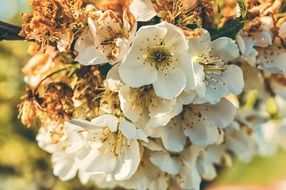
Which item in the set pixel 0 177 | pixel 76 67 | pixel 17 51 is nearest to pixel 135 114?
pixel 76 67

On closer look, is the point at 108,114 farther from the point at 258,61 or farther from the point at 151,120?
the point at 258,61

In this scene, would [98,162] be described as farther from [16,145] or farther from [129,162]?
[16,145]

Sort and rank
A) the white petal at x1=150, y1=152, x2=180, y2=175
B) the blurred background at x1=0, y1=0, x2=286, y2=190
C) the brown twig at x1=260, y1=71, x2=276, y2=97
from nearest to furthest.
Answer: the white petal at x1=150, y1=152, x2=180, y2=175
the brown twig at x1=260, y1=71, x2=276, y2=97
the blurred background at x1=0, y1=0, x2=286, y2=190

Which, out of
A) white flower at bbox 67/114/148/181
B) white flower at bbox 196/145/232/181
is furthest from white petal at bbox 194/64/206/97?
white flower at bbox 196/145/232/181

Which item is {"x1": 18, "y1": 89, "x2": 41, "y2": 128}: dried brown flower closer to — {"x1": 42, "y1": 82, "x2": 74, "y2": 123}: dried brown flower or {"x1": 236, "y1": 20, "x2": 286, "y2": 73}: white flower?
{"x1": 42, "y1": 82, "x2": 74, "y2": 123}: dried brown flower

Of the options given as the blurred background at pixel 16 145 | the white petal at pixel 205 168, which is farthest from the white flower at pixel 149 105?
the blurred background at pixel 16 145

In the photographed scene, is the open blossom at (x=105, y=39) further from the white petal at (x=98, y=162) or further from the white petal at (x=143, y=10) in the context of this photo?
the white petal at (x=98, y=162)

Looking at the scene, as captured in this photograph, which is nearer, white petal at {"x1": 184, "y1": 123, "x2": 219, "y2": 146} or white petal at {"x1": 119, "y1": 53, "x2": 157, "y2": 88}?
white petal at {"x1": 119, "y1": 53, "x2": 157, "y2": 88}
